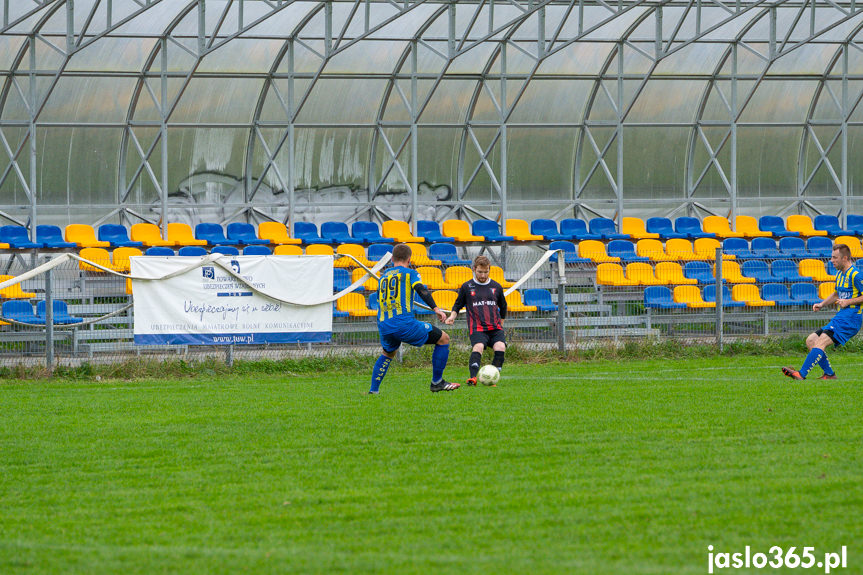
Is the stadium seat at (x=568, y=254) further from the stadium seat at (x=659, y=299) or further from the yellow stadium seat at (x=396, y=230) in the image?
the yellow stadium seat at (x=396, y=230)

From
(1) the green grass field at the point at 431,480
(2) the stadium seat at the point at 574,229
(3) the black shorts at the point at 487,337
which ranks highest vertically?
(2) the stadium seat at the point at 574,229

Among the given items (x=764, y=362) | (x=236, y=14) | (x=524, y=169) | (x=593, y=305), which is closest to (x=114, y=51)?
(x=236, y=14)

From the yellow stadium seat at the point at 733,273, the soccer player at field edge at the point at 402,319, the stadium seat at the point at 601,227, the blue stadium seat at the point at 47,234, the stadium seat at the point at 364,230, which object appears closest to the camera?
the soccer player at field edge at the point at 402,319

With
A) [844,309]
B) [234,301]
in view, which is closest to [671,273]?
[844,309]

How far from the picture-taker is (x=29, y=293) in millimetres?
16516

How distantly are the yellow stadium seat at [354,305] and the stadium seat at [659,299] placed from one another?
4.67 metres

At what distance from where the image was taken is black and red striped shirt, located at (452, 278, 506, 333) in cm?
1439

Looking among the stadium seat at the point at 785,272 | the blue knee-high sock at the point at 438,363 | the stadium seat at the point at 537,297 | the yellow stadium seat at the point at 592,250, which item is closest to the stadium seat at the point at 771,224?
the yellow stadium seat at the point at 592,250

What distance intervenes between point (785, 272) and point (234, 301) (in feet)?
36.6

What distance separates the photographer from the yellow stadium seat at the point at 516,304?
19406 mm

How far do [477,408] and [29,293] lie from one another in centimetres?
802

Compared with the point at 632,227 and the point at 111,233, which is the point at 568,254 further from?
the point at 111,233

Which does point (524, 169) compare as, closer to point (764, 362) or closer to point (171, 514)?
point (764, 362)

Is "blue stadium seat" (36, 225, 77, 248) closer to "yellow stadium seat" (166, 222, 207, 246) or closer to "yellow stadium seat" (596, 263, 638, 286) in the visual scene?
"yellow stadium seat" (166, 222, 207, 246)
